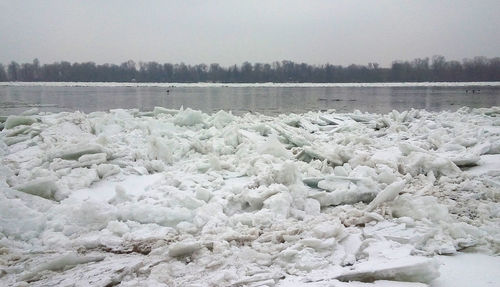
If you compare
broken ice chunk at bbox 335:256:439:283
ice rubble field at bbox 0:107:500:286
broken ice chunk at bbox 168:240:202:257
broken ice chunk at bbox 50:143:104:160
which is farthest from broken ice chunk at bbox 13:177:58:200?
broken ice chunk at bbox 335:256:439:283

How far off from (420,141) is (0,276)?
6354mm

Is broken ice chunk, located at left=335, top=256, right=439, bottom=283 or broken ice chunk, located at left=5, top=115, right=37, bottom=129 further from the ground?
broken ice chunk, located at left=5, top=115, right=37, bottom=129

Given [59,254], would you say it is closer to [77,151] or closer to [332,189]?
[77,151]

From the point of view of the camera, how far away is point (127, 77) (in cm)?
8194

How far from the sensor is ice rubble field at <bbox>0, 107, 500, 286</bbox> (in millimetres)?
2748

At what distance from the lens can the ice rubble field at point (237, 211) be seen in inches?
108

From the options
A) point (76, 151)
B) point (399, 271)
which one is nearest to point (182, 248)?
point (399, 271)

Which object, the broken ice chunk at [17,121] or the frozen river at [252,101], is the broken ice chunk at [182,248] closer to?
the broken ice chunk at [17,121]

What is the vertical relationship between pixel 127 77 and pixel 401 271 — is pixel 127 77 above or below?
above

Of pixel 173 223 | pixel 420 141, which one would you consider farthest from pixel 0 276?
pixel 420 141

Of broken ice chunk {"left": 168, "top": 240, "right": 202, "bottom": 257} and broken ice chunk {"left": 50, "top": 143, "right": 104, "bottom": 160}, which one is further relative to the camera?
broken ice chunk {"left": 50, "top": 143, "right": 104, "bottom": 160}

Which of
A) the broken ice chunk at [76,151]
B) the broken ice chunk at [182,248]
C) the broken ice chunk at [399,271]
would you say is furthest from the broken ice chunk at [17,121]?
the broken ice chunk at [399,271]

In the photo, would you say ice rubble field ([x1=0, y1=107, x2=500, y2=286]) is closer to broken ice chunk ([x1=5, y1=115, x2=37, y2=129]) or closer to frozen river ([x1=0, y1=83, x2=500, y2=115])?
broken ice chunk ([x1=5, y1=115, x2=37, y2=129])

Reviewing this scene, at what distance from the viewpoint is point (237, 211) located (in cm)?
392
